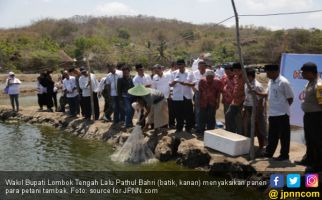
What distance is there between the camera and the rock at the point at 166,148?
31.3ft

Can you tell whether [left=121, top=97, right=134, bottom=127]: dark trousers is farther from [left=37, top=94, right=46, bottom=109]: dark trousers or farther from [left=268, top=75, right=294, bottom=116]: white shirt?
[left=37, top=94, right=46, bottom=109]: dark trousers

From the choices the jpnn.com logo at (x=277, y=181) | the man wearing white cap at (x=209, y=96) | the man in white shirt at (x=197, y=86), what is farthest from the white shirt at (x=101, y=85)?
the jpnn.com logo at (x=277, y=181)

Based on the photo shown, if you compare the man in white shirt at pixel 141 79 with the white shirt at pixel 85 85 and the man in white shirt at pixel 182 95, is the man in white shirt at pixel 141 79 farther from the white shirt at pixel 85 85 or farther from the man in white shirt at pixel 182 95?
the white shirt at pixel 85 85

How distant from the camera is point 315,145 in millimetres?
7059

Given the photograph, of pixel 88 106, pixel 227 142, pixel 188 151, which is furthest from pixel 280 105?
pixel 88 106

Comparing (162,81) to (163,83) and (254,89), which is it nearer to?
(163,83)

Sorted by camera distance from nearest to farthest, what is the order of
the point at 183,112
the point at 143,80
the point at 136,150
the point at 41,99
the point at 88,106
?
Answer: the point at 136,150, the point at 183,112, the point at 143,80, the point at 88,106, the point at 41,99

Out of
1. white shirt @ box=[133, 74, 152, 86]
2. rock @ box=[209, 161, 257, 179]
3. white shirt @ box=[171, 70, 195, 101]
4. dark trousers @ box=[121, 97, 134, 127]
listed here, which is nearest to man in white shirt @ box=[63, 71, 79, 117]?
dark trousers @ box=[121, 97, 134, 127]

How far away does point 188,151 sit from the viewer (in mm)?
9156

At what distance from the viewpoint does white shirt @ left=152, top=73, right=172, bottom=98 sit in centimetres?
1109

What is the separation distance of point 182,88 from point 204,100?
2.33ft

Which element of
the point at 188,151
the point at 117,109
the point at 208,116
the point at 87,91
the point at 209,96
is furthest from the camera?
the point at 87,91

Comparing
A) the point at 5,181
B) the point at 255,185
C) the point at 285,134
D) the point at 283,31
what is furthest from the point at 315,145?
the point at 283,31

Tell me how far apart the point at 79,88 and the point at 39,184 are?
595 cm
